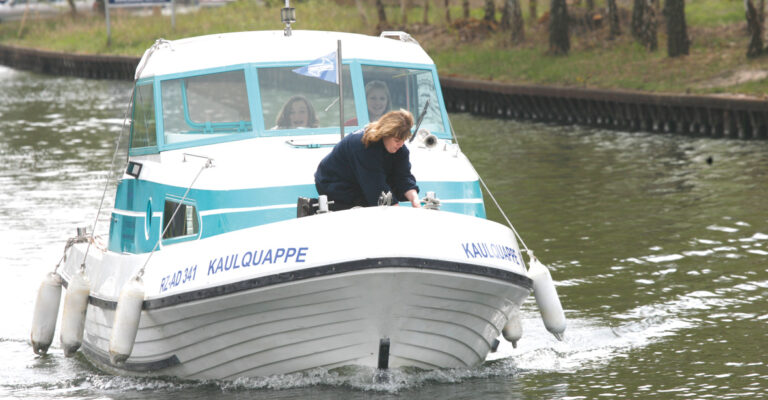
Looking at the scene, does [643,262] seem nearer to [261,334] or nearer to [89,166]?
[261,334]

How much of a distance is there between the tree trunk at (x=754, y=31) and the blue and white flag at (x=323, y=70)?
23.2 meters

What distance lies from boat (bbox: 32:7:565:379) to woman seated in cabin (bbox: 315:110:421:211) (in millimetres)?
296

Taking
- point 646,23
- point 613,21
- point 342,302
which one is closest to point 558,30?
point 613,21

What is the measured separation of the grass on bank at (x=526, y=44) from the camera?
33250 millimetres

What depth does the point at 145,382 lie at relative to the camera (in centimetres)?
1084

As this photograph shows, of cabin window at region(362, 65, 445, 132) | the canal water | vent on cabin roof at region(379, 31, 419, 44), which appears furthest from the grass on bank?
cabin window at region(362, 65, 445, 132)

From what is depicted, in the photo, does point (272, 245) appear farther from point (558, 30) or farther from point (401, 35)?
point (558, 30)

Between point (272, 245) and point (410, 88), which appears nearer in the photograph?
point (272, 245)

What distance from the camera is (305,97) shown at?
11.8m

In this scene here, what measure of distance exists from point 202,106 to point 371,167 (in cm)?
260

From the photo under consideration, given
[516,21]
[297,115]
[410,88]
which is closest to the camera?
[297,115]

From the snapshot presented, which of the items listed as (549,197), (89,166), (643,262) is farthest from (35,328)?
(89,166)

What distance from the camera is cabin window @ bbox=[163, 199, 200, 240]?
1066 cm

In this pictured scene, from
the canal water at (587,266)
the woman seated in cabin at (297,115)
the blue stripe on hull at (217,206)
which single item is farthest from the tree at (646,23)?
the blue stripe on hull at (217,206)
